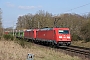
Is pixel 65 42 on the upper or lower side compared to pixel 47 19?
lower

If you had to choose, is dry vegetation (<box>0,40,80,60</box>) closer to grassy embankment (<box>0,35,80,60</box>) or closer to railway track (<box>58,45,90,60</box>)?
grassy embankment (<box>0,35,80,60</box>)

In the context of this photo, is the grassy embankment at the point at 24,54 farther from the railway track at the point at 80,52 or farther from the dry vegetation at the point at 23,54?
the railway track at the point at 80,52

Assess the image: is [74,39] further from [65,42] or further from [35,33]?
[65,42]

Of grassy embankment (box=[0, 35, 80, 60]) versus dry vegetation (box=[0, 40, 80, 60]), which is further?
grassy embankment (box=[0, 35, 80, 60])

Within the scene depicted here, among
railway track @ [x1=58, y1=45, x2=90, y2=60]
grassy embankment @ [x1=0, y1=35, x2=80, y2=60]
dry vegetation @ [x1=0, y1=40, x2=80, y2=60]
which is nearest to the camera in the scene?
dry vegetation @ [x1=0, y1=40, x2=80, y2=60]

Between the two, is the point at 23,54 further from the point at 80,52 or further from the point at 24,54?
the point at 80,52

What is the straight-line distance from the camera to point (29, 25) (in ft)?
312

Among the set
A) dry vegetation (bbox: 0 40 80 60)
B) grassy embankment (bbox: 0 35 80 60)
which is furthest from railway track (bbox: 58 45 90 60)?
dry vegetation (bbox: 0 40 80 60)

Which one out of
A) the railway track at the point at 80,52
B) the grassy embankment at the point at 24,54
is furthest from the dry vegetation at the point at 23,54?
the railway track at the point at 80,52

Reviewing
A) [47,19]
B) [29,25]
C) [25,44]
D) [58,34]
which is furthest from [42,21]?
[25,44]

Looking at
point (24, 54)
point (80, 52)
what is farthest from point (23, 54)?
point (80, 52)

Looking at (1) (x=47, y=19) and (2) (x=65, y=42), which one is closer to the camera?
(2) (x=65, y=42)

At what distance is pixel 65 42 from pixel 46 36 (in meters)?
6.66

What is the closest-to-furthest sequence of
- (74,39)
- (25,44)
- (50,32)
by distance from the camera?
(25,44), (50,32), (74,39)
